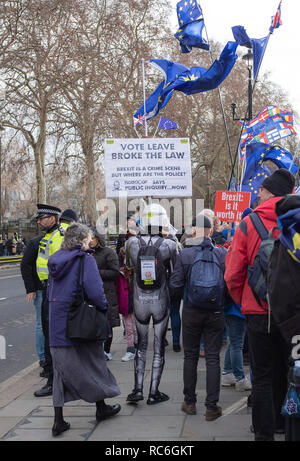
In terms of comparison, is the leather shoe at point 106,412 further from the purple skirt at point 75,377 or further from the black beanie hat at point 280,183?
the black beanie hat at point 280,183

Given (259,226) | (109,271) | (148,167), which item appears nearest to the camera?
(259,226)

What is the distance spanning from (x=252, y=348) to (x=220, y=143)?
45.0m

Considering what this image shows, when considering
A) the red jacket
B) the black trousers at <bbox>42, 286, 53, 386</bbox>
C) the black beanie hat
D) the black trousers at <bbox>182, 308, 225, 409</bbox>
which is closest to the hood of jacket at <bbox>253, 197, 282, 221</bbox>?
the red jacket

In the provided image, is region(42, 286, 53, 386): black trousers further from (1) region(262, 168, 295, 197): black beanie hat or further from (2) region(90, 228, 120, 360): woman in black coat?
(1) region(262, 168, 295, 197): black beanie hat

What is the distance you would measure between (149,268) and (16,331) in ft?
18.2

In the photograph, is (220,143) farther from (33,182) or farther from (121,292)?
(121,292)

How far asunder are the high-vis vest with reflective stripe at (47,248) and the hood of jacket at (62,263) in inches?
49.1

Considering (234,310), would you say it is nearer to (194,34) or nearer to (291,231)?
(291,231)

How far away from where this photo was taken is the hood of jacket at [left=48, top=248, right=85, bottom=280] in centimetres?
470

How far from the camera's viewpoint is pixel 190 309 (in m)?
4.89

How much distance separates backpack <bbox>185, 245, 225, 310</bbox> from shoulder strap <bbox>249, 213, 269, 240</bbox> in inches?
36.1

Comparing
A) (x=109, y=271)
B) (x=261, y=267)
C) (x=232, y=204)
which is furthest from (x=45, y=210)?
(x=261, y=267)

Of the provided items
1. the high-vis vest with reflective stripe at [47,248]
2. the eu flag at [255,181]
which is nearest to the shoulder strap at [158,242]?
the high-vis vest with reflective stripe at [47,248]
